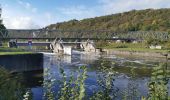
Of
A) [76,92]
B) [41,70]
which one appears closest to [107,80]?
[76,92]

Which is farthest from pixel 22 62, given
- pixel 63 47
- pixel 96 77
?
pixel 63 47

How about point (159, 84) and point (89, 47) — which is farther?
point (89, 47)

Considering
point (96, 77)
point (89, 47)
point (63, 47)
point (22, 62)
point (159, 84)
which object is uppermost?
point (159, 84)

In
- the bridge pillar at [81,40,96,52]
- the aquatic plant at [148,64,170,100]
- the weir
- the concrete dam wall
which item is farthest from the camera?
the bridge pillar at [81,40,96,52]

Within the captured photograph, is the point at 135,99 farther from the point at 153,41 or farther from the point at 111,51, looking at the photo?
the point at 153,41

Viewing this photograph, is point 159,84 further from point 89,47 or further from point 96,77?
point 89,47

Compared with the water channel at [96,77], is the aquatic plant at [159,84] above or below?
above

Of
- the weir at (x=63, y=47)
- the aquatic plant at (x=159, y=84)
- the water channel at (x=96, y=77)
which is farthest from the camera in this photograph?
the weir at (x=63, y=47)

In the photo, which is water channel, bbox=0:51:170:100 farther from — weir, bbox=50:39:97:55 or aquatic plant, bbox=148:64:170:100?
weir, bbox=50:39:97:55

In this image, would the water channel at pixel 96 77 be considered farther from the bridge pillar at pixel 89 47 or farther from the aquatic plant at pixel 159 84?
the bridge pillar at pixel 89 47

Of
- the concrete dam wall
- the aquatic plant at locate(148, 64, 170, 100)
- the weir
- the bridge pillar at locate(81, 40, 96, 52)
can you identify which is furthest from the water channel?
the bridge pillar at locate(81, 40, 96, 52)

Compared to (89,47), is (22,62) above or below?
above

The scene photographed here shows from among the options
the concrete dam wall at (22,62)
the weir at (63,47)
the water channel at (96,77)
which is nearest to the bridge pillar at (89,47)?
the weir at (63,47)

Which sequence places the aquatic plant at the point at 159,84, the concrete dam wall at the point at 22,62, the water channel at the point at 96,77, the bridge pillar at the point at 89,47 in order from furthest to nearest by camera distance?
the bridge pillar at the point at 89,47 → the concrete dam wall at the point at 22,62 → the water channel at the point at 96,77 → the aquatic plant at the point at 159,84
